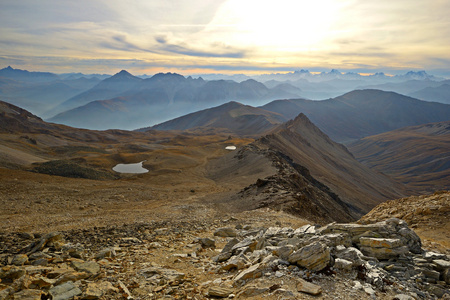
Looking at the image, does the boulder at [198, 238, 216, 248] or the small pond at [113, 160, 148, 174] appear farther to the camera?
the small pond at [113, 160, 148, 174]

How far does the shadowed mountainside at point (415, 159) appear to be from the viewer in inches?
5113

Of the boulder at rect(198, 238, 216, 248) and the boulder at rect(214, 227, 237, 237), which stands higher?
the boulder at rect(198, 238, 216, 248)

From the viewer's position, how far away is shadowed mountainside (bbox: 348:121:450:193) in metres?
130

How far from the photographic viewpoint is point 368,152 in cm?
19400

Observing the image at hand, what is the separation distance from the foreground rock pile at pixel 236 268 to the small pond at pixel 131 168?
38239mm

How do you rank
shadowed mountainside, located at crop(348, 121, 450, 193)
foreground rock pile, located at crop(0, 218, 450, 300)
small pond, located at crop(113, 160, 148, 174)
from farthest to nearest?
shadowed mountainside, located at crop(348, 121, 450, 193)
small pond, located at crop(113, 160, 148, 174)
foreground rock pile, located at crop(0, 218, 450, 300)

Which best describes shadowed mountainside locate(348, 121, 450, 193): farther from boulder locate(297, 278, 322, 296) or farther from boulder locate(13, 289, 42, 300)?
boulder locate(13, 289, 42, 300)

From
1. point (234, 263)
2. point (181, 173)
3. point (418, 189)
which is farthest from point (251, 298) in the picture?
point (418, 189)

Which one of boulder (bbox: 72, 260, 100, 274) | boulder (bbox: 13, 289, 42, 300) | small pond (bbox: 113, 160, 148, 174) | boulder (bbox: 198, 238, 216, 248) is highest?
boulder (bbox: 13, 289, 42, 300)

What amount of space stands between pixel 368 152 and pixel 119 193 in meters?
199

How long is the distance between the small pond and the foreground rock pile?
1505 inches

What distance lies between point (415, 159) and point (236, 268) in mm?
185884

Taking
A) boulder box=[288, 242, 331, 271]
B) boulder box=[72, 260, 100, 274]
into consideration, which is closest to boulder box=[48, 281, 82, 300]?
boulder box=[72, 260, 100, 274]

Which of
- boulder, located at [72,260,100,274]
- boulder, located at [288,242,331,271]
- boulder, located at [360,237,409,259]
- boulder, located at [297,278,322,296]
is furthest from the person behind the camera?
boulder, located at [360,237,409,259]
